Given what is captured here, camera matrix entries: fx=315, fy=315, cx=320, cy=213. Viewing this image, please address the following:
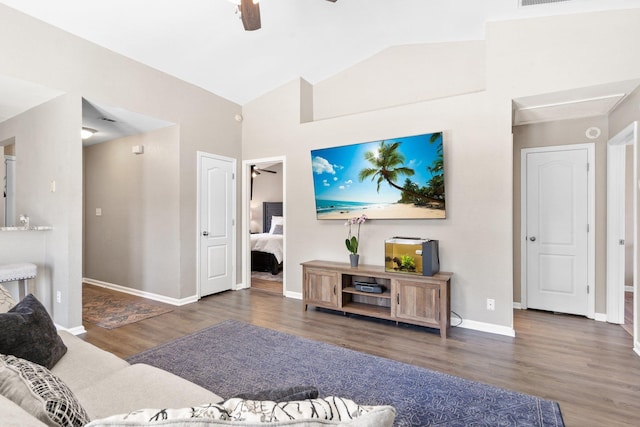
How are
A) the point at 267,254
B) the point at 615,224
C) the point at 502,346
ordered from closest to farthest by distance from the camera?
the point at 502,346 → the point at 615,224 → the point at 267,254

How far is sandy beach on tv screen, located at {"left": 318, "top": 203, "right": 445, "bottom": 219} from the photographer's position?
11.7ft

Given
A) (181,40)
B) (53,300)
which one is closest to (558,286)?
(181,40)

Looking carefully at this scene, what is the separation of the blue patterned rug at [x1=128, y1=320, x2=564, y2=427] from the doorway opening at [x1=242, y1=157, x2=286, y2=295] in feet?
6.32

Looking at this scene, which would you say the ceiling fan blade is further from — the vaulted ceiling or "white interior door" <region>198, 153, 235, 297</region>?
"white interior door" <region>198, 153, 235, 297</region>

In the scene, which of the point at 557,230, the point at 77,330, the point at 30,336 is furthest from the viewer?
the point at 557,230

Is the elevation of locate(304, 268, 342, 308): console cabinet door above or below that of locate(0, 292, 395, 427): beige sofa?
below

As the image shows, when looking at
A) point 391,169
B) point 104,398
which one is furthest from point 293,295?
point 104,398

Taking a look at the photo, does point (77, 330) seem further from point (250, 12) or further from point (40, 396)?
point (250, 12)

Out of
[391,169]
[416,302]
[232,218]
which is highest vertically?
[391,169]

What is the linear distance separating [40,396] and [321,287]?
3.14m

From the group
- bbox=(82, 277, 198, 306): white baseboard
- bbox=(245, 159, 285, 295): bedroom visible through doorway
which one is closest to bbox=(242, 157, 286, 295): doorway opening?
bbox=(245, 159, 285, 295): bedroom visible through doorway

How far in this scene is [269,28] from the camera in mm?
3637

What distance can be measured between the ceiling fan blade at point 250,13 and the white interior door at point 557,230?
142 inches

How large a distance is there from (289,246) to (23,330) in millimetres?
3392
